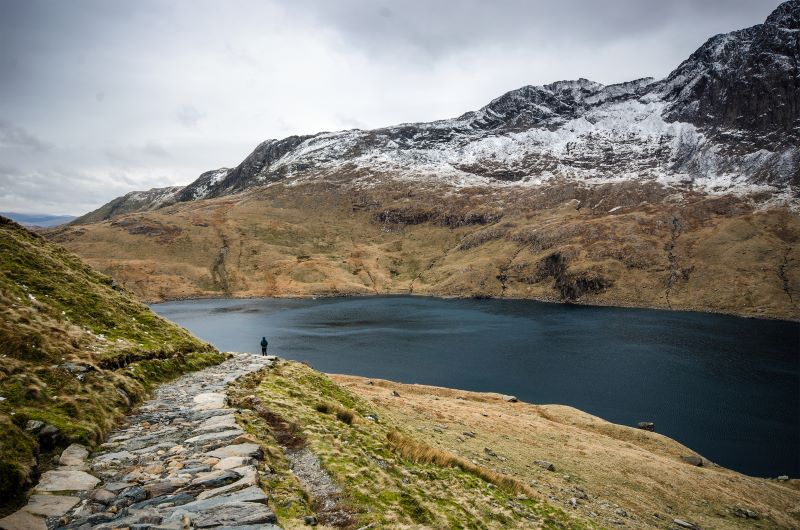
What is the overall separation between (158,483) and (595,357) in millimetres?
90100

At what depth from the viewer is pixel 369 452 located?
12125 millimetres

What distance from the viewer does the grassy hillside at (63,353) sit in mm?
8602

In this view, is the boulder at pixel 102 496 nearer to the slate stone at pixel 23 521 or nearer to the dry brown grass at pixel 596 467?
the slate stone at pixel 23 521

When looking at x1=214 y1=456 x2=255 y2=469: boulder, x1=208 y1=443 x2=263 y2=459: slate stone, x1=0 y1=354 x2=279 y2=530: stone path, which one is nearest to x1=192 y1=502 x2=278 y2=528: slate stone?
x1=0 y1=354 x2=279 y2=530: stone path

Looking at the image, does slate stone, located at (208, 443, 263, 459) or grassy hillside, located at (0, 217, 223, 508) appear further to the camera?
slate stone, located at (208, 443, 263, 459)

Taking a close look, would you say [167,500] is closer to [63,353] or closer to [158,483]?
[158,483]

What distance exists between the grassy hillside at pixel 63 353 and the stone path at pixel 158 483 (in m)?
0.60

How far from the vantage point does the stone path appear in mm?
6375

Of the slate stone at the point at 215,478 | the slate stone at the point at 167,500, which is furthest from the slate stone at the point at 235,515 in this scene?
the slate stone at the point at 215,478

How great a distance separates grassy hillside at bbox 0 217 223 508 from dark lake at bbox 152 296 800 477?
181ft

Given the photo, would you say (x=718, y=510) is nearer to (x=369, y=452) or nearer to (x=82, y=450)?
(x=369, y=452)

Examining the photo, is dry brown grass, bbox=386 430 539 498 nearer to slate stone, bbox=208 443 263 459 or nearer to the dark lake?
slate stone, bbox=208 443 263 459

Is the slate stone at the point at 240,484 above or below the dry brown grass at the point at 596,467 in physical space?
above

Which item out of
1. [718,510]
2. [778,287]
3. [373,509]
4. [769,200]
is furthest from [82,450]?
[769,200]
